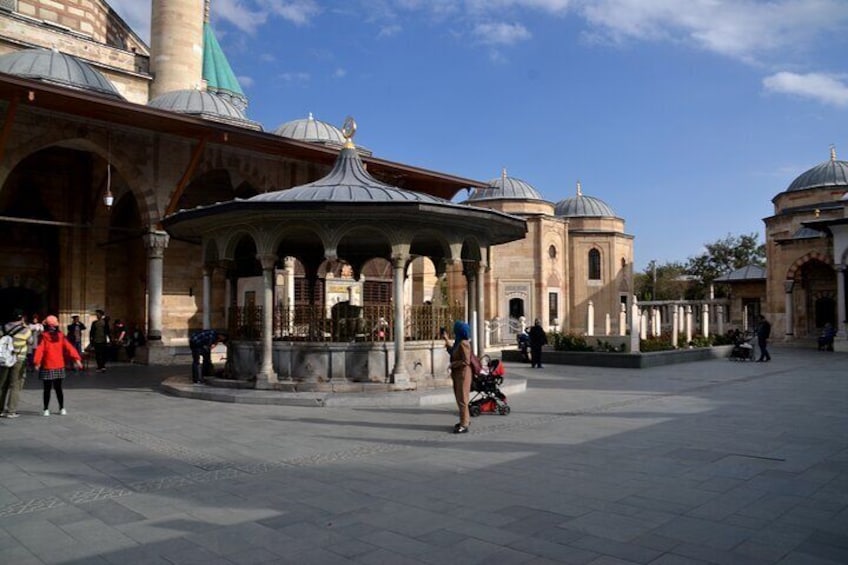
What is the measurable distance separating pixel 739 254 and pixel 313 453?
171 ft

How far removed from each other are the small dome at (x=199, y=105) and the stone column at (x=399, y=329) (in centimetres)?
1357

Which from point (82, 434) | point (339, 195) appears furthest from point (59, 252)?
point (82, 434)

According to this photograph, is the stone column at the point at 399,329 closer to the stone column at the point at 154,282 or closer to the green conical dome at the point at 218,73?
the stone column at the point at 154,282

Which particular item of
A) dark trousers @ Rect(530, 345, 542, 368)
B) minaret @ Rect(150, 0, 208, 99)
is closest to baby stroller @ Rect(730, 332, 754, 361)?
dark trousers @ Rect(530, 345, 542, 368)

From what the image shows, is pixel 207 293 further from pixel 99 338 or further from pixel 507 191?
pixel 507 191

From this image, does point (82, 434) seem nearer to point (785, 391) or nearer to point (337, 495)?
point (337, 495)

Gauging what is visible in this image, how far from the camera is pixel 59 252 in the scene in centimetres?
2145

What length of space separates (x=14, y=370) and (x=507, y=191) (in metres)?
30.8

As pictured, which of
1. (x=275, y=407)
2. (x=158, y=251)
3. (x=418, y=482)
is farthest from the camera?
(x=158, y=251)

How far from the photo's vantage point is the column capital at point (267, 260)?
11.2 m

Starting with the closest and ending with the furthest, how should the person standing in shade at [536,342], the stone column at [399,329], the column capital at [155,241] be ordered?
the stone column at [399,329] → the person standing in shade at [536,342] → the column capital at [155,241]

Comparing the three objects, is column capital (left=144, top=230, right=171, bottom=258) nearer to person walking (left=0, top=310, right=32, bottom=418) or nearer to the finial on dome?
the finial on dome

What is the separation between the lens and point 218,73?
110 ft

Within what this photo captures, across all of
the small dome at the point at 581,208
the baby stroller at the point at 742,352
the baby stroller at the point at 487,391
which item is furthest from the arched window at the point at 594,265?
the baby stroller at the point at 487,391
